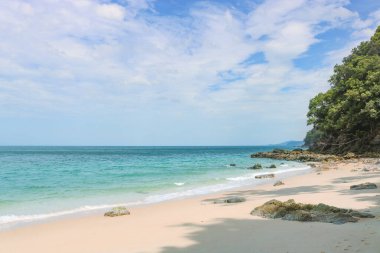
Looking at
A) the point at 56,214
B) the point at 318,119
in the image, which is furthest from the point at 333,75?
the point at 56,214

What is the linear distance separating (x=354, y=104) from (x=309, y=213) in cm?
3420

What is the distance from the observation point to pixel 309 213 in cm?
924

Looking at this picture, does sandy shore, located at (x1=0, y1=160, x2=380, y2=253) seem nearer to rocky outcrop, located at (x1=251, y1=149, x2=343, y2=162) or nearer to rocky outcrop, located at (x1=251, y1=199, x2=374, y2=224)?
rocky outcrop, located at (x1=251, y1=199, x2=374, y2=224)

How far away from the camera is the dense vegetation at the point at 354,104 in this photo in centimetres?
3800

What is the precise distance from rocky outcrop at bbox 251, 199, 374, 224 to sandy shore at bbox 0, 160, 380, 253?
0.98ft

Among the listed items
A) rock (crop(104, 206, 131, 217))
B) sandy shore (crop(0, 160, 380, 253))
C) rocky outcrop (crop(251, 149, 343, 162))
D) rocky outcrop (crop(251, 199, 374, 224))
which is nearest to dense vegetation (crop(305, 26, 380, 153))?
rocky outcrop (crop(251, 149, 343, 162))

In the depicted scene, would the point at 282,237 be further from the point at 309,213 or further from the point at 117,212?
the point at 117,212

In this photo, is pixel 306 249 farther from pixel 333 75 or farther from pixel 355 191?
pixel 333 75

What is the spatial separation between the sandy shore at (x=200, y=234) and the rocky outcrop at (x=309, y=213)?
299mm

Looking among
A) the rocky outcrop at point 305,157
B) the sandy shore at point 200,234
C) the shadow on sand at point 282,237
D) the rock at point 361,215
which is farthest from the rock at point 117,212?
the rocky outcrop at point 305,157

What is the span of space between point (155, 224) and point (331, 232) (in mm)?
4919

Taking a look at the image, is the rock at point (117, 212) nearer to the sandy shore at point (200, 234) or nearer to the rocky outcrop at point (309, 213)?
the sandy shore at point (200, 234)

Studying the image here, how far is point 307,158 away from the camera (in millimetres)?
45844

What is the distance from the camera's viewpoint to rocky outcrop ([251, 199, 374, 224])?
870cm
